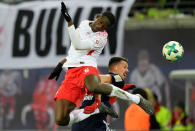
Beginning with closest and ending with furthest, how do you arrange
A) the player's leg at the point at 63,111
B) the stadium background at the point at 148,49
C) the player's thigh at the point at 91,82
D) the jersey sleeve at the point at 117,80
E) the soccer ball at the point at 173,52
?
the player's thigh at the point at 91,82 → the player's leg at the point at 63,111 → the jersey sleeve at the point at 117,80 → the soccer ball at the point at 173,52 → the stadium background at the point at 148,49

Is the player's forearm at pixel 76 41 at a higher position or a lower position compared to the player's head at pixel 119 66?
higher

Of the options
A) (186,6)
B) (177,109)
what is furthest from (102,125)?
(186,6)

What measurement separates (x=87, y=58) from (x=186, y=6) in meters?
8.80

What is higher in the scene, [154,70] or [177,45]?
[177,45]

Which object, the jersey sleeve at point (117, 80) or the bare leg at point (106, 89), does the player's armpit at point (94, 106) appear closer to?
the bare leg at point (106, 89)

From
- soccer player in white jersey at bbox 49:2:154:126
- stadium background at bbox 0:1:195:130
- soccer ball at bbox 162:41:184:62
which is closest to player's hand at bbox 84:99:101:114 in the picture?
soccer player in white jersey at bbox 49:2:154:126

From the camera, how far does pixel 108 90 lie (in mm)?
8336

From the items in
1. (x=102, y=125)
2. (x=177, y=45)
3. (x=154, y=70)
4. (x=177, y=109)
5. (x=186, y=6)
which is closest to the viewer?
(x=102, y=125)

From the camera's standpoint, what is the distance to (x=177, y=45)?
30.8ft

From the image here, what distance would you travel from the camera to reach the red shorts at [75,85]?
8.94 metres

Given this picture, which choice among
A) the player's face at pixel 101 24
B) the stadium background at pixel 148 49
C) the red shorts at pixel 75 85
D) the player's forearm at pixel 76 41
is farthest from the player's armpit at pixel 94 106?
the stadium background at pixel 148 49

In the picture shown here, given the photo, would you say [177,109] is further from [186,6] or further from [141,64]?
[186,6]

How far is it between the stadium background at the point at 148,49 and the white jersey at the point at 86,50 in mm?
6948

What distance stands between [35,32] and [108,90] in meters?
8.99
